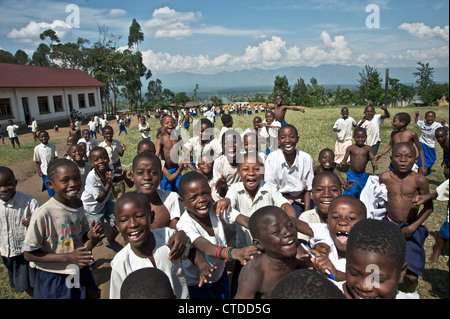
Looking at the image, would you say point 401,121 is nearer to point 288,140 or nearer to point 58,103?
point 288,140

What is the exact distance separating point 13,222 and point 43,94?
27.2 meters

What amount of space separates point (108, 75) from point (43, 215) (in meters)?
37.2

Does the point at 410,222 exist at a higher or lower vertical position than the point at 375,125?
lower

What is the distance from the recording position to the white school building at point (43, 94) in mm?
22344

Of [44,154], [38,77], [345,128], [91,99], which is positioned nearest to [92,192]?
[44,154]

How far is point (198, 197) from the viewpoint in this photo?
2443 millimetres

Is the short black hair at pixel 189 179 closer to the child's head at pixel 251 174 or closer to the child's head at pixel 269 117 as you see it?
the child's head at pixel 251 174

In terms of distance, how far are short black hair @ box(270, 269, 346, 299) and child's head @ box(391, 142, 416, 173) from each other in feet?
8.19

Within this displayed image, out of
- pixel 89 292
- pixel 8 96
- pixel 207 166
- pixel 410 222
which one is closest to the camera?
pixel 89 292

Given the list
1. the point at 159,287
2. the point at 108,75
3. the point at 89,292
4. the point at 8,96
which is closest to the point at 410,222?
the point at 159,287
